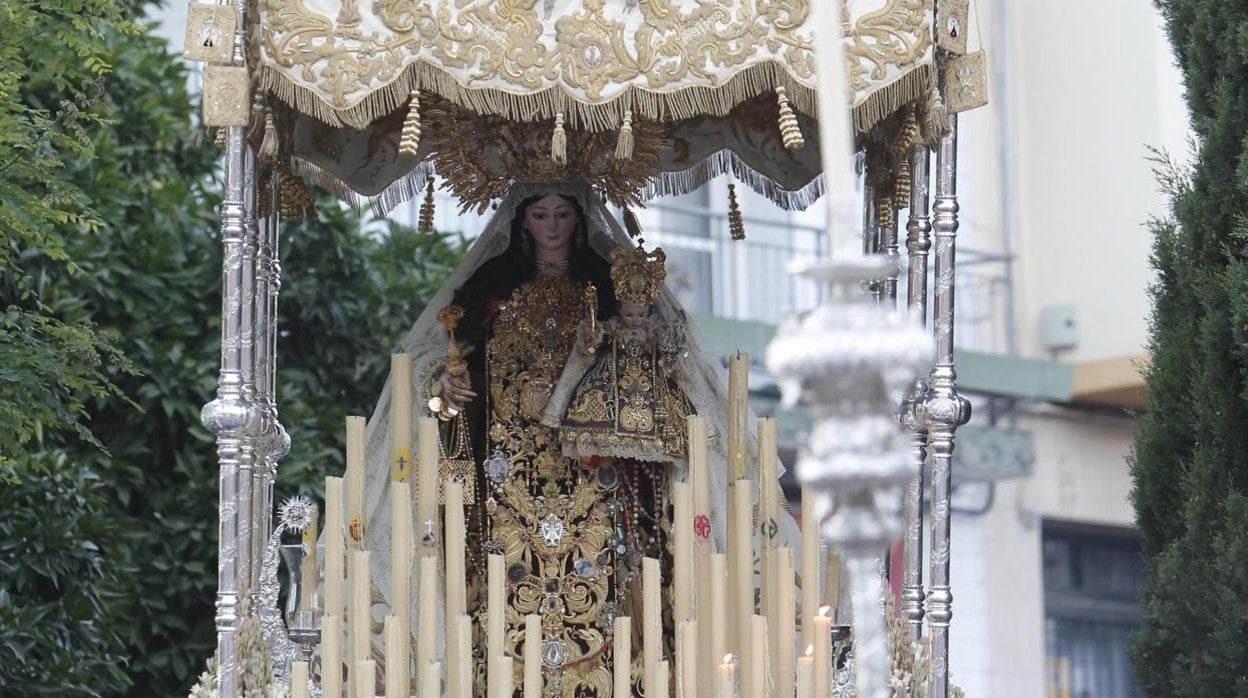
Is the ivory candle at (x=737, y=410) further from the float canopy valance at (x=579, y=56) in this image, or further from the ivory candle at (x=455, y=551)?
the ivory candle at (x=455, y=551)

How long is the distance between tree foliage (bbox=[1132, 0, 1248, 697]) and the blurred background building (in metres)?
5.07

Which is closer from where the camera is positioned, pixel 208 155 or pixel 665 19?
pixel 665 19

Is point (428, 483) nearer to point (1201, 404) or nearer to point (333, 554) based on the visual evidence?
point (333, 554)

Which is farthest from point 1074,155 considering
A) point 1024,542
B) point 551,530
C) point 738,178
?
point 551,530

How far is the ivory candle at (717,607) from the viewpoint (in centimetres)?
567

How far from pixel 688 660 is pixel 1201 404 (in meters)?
2.53

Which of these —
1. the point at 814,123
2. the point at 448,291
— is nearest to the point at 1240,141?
the point at 814,123

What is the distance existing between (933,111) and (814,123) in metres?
0.71

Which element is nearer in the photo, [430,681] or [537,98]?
[430,681]

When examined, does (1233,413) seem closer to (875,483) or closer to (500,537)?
(500,537)

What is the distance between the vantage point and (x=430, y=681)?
559 cm

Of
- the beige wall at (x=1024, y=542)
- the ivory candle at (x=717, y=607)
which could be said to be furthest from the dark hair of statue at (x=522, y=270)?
the beige wall at (x=1024, y=542)

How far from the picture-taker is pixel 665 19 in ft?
19.7

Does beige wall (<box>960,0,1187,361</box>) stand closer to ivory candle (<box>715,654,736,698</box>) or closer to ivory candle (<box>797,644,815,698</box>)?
ivory candle (<box>797,644,815,698</box>)
